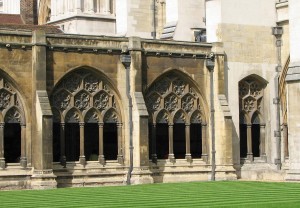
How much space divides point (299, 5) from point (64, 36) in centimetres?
1051

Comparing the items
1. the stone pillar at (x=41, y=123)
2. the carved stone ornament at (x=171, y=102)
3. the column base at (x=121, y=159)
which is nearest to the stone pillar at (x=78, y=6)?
the carved stone ornament at (x=171, y=102)

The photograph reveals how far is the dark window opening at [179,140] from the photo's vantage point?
42.0 meters

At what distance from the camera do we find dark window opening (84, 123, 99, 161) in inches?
1553

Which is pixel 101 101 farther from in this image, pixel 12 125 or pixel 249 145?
pixel 249 145

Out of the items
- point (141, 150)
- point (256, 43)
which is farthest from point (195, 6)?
point (141, 150)

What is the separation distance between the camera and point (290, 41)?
1601 inches

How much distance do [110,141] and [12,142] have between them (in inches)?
191

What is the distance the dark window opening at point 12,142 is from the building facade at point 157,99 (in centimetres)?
4

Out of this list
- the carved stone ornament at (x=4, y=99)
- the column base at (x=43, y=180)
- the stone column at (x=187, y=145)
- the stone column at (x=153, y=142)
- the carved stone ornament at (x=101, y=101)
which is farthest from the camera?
the stone column at (x=187, y=145)

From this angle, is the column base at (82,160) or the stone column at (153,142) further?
the stone column at (153,142)

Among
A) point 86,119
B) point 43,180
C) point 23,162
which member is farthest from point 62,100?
point 43,180

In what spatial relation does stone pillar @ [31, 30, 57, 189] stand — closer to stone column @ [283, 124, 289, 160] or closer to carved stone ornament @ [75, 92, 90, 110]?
carved stone ornament @ [75, 92, 90, 110]

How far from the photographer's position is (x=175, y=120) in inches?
1652

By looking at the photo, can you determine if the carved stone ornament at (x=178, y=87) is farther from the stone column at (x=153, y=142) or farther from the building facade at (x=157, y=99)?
the stone column at (x=153, y=142)
